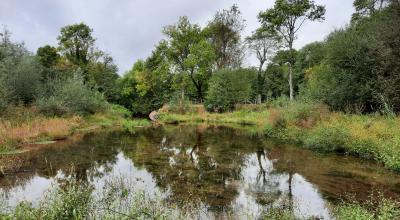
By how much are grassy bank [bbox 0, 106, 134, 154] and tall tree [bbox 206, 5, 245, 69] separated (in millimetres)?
24392

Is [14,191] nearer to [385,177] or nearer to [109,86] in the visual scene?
[385,177]

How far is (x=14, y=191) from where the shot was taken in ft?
33.2

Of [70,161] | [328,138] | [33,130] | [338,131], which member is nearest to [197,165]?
[70,161]

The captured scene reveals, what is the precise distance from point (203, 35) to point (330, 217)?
4182 cm

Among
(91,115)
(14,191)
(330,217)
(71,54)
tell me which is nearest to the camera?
(330,217)

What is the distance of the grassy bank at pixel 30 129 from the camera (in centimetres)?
1745

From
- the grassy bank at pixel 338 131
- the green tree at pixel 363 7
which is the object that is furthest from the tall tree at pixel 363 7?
the grassy bank at pixel 338 131

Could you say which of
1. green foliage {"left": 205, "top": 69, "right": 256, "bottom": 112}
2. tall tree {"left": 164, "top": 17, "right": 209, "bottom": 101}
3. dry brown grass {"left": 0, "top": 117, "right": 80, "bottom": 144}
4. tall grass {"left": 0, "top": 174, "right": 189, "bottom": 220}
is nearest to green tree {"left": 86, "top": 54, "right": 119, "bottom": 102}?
tall tree {"left": 164, "top": 17, "right": 209, "bottom": 101}

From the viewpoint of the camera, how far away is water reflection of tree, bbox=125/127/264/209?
33.6ft

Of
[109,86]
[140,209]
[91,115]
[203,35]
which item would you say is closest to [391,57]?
[140,209]

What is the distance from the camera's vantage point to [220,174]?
510 inches

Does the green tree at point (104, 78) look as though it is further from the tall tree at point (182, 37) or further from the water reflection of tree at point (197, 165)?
the water reflection of tree at point (197, 165)

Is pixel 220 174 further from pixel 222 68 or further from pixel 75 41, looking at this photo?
pixel 75 41

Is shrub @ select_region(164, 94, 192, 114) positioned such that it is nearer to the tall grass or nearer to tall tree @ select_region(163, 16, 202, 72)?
tall tree @ select_region(163, 16, 202, 72)
